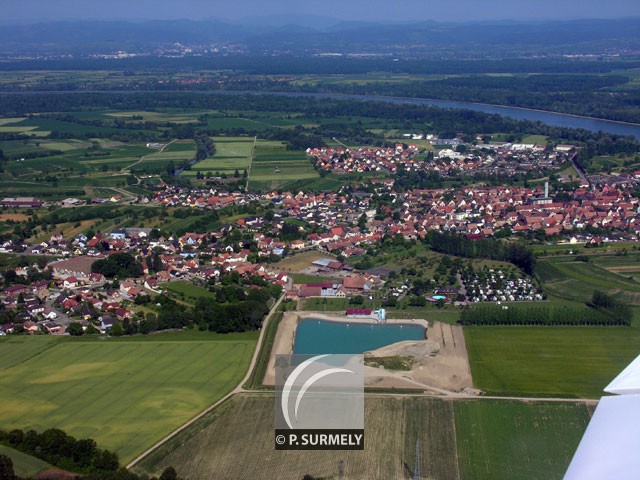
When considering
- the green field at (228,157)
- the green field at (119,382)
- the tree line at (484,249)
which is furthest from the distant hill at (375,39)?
the green field at (119,382)

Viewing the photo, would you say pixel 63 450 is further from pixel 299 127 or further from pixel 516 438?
pixel 299 127

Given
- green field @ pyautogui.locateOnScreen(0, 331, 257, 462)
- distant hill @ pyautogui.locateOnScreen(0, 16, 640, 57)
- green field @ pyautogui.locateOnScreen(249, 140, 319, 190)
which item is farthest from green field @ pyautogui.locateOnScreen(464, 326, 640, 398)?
distant hill @ pyautogui.locateOnScreen(0, 16, 640, 57)

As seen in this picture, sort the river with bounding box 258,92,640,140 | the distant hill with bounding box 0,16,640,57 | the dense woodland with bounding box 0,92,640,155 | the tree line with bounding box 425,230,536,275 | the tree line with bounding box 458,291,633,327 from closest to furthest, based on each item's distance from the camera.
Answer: the tree line with bounding box 458,291,633,327 → the tree line with bounding box 425,230,536,275 → the dense woodland with bounding box 0,92,640,155 → the river with bounding box 258,92,640,140 → the distant hill with bounding box 0,16,640,57

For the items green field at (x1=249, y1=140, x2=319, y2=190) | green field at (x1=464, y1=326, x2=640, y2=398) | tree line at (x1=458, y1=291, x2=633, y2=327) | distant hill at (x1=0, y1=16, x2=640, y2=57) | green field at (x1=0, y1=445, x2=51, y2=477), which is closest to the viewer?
green field at (x1=0, y1=445, x2=51, y2=477)

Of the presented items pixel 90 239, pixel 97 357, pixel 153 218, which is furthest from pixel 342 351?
pixel 153 218

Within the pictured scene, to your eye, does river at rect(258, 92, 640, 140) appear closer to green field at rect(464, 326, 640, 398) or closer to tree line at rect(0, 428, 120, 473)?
green field at rect(464, 326, 640, 398)

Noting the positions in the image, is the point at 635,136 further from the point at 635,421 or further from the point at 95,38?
the point at 95,38
